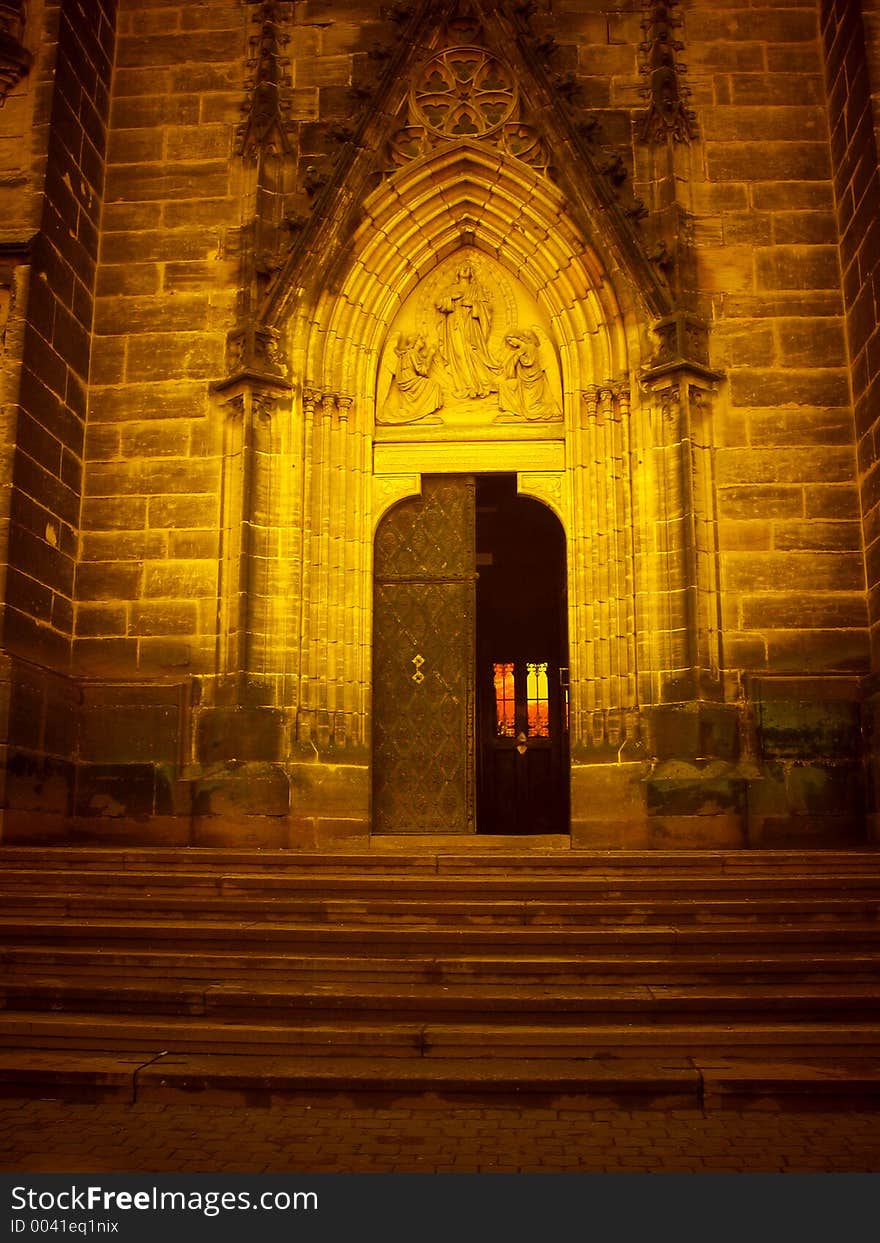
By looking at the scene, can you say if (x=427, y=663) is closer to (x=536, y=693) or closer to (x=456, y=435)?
(x=456, y=435)

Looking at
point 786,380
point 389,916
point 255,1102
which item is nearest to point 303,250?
point 786,380

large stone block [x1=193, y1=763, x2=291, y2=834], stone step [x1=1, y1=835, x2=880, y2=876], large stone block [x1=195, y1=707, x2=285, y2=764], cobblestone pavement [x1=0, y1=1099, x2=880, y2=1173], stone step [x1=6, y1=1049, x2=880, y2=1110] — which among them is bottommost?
cobblestone pavement [x1=0, y1=1099, x2=880, y2=1173]

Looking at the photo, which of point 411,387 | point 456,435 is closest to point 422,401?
point 411,387

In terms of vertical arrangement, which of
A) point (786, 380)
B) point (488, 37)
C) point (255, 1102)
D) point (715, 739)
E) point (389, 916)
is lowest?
point (255, 1102)

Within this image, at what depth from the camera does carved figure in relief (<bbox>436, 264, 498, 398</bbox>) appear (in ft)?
36.7

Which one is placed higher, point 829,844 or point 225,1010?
point 829,844

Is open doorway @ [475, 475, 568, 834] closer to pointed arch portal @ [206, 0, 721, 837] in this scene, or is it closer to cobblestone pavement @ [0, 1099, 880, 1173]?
pointed arch portal @ [206, 0, 721, 837]

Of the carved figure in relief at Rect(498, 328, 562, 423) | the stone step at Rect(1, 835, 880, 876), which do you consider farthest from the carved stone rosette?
the stone step at Rect(1, 835, 880, 876)

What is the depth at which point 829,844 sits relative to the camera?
9195 mm

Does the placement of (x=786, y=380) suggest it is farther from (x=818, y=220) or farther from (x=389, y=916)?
(x=389, y=916)

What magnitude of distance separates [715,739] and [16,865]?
5684 millimetres

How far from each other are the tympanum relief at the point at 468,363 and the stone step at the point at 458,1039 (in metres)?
7.05

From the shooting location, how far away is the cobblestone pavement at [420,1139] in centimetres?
383

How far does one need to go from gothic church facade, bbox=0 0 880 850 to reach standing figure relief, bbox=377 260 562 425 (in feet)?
0.12
